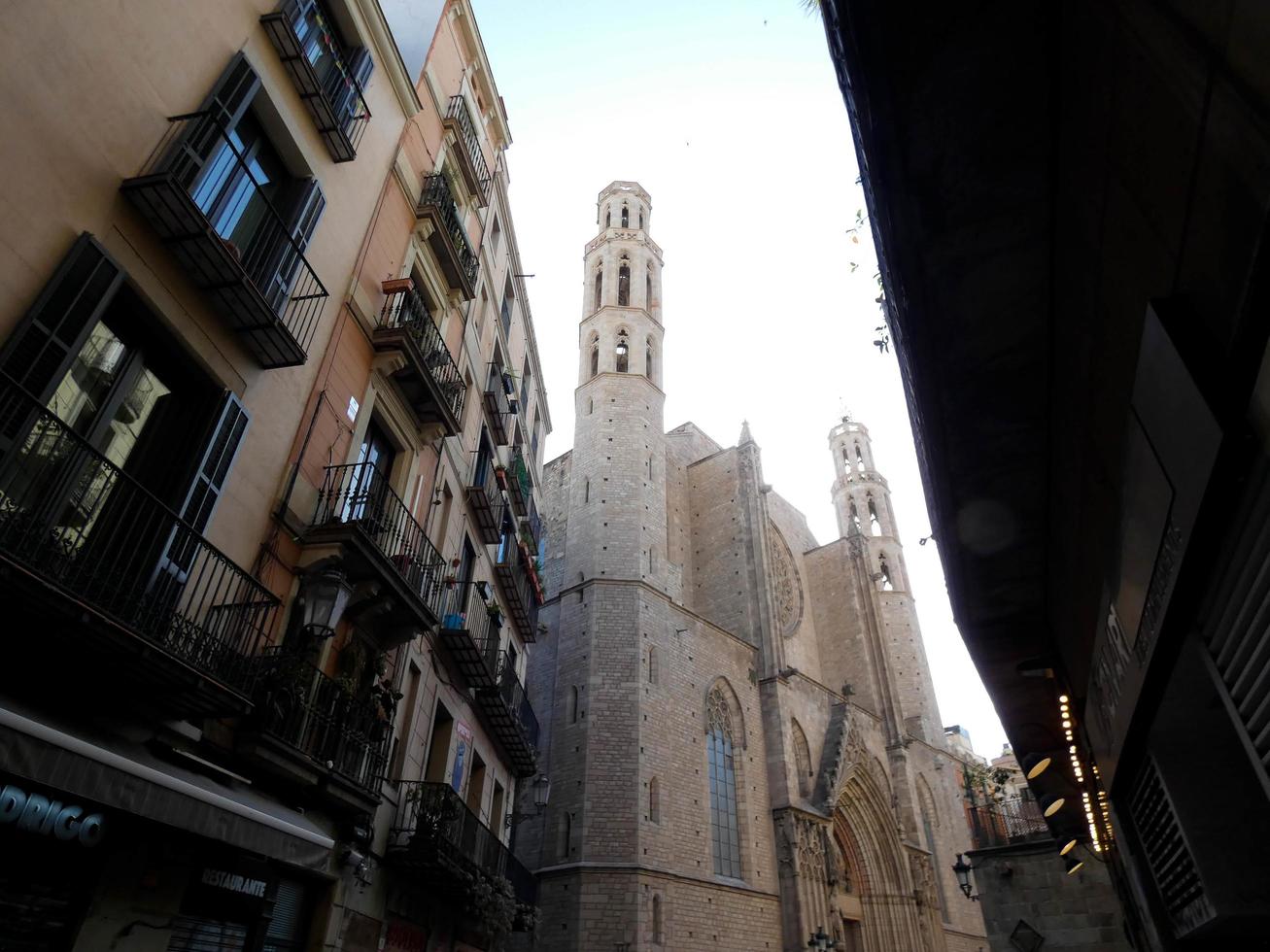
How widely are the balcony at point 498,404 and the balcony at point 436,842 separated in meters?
7.05

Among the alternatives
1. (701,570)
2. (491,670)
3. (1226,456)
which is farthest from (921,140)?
(701,570)

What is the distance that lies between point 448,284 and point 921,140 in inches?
417

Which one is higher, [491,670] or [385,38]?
[385,38]

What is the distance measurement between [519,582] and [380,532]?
7809 mm

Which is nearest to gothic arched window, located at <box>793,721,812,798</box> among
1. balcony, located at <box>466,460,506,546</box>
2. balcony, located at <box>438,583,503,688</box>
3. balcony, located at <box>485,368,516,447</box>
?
balcony, located at <box>438,583,503,688</box>

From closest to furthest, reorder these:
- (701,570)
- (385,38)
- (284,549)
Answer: (284,549), (385,38), (701,570)

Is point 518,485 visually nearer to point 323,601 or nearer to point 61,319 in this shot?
point 323,601

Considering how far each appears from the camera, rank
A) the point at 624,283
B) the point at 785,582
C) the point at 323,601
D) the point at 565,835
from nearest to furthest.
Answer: the point at 323,601 < the point at 565,835 < the point at 624,283 < the point at 785,582

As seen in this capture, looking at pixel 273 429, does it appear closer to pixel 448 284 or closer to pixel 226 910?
pixel 226 910

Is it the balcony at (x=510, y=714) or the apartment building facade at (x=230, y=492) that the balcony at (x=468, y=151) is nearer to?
the apartment building facade at (x=230, y=492)

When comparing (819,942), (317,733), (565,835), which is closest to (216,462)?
(317,733)

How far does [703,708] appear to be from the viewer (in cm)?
2475

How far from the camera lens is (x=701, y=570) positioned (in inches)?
1277

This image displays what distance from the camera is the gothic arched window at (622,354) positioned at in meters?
31.3
